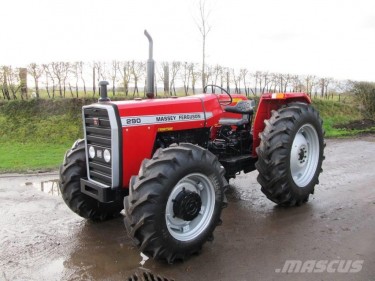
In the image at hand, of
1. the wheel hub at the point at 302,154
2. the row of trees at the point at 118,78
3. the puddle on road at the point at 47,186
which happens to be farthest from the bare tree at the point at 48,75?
the wheel hub at the point at 302,154

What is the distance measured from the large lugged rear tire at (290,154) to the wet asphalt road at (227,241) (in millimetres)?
307

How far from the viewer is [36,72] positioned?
14.6 meters

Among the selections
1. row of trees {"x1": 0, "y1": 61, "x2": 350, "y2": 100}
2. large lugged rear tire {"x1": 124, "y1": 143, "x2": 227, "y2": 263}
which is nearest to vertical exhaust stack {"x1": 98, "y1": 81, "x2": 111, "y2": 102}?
large lugged rear tire {"x1": 124, "y1": 143, "x2": 227, "y2": 263}

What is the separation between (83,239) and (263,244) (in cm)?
208

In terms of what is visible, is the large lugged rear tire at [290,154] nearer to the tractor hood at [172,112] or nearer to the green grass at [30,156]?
the tractor hood at [172,112]

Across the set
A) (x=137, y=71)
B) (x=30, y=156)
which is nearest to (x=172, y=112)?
(x=30, y=156)

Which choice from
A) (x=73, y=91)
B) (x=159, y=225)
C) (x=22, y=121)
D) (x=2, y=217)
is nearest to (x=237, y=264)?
(x=159, y=225)

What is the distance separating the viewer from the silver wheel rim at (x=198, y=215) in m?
3.97

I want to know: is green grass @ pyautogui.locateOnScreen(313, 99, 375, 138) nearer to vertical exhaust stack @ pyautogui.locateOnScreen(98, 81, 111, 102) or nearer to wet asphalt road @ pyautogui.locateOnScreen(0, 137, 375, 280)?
wet asphalt road @ pyautogui.locateOnScreen(0, 137, 375, 280)

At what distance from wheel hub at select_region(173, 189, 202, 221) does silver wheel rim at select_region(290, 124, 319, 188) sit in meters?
2.01

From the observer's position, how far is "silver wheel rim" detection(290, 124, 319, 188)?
5.55 m

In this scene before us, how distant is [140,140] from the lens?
14.2 feet

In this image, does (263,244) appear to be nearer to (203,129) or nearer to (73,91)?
(203,129)

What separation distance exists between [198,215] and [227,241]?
0.55 metres
